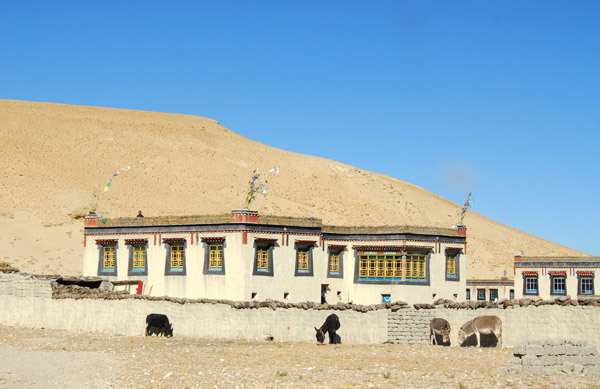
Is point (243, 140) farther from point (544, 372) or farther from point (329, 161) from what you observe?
point (544, 372)

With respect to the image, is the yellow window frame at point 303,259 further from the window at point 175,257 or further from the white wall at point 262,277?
the window at point 175,257

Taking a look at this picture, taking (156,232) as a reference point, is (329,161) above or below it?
above

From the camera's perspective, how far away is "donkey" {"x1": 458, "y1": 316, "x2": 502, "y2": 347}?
3014 cm

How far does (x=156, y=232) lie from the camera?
44.9 m

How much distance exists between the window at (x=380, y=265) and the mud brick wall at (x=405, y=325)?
528 inches

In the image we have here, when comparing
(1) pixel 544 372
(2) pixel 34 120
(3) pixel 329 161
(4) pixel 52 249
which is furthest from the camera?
(3) pixel 329 161

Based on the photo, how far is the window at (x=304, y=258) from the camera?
4381 centimetres

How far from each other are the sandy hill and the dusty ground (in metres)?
38.2

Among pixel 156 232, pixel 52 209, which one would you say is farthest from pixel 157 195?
pixel 156 232

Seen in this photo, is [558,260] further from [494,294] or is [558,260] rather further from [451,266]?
[451,266]

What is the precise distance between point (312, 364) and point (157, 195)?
2877 inches

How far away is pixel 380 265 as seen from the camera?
152ft

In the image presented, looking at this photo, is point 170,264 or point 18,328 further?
point 170,264

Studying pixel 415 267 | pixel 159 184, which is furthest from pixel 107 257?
pixel 159 184
